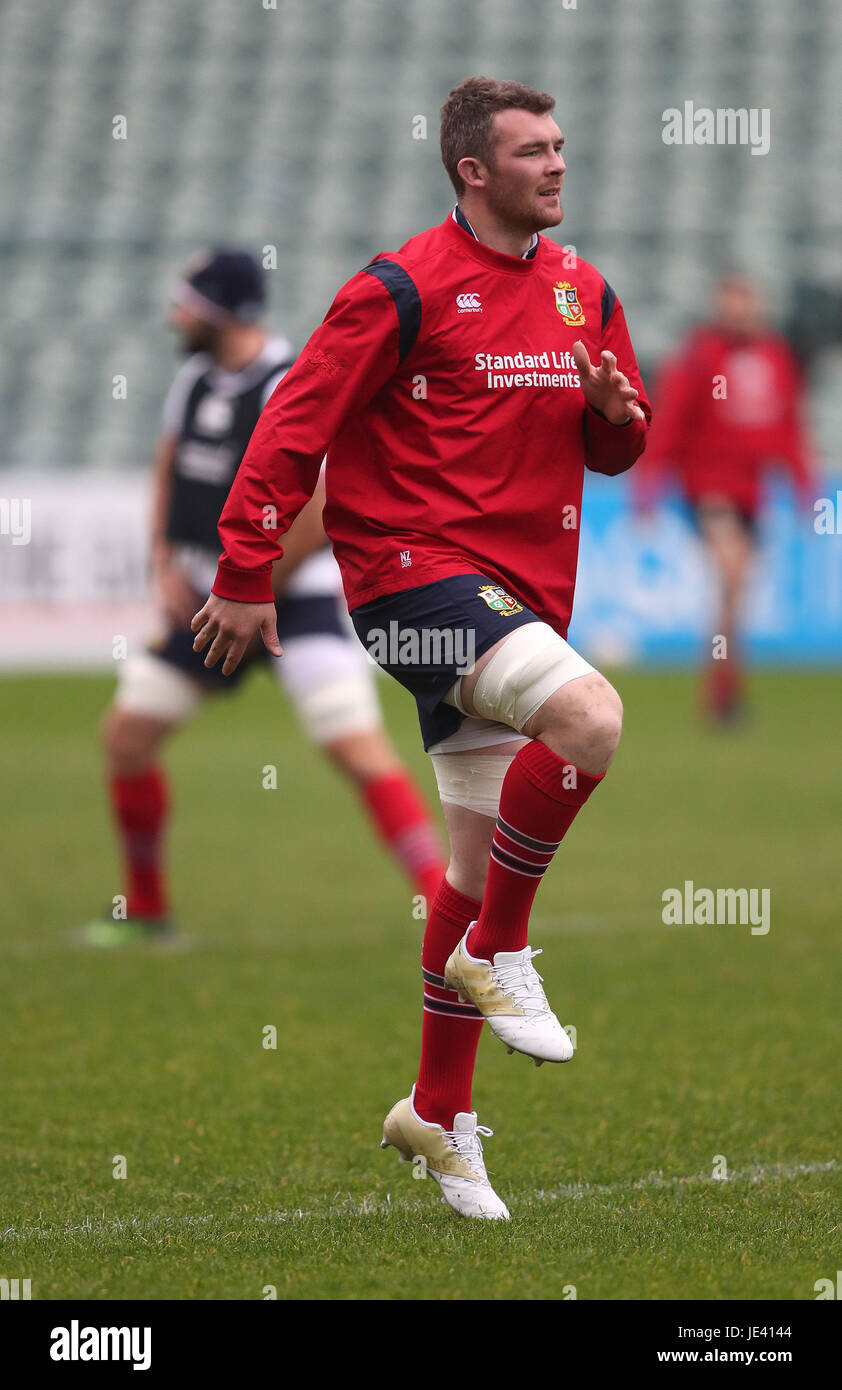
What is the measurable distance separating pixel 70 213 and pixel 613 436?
17553mm

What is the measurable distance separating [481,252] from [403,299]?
0.24 metres

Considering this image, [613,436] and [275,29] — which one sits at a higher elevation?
[275,29]

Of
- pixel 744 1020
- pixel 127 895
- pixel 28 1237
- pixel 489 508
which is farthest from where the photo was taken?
pixel 127 895

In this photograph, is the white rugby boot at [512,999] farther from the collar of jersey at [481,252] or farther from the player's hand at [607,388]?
the collar of jersey at [481,252]

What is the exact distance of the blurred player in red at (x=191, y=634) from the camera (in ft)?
19.4

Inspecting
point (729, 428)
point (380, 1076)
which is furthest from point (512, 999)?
point (729, 428)

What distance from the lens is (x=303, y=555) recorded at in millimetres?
5738

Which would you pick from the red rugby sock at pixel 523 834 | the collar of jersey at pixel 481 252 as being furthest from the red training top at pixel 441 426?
the red rugby sock at pixel 523 834

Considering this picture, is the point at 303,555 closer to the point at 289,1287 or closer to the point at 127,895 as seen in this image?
the point at 127,895

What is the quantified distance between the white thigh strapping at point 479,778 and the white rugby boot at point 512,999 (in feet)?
0.86

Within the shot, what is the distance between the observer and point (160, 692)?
19.8 feet
